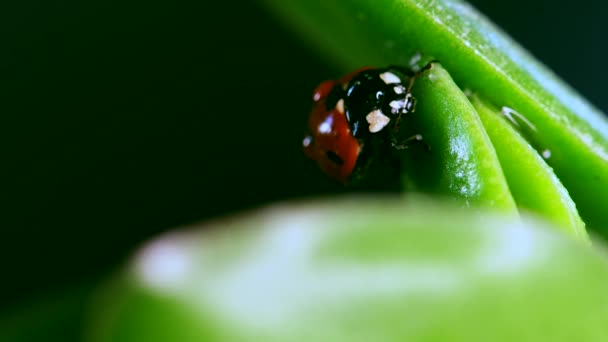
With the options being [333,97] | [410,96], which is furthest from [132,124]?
[410,96]

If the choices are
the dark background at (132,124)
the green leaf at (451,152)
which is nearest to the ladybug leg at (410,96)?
the green leaf at (451,152)

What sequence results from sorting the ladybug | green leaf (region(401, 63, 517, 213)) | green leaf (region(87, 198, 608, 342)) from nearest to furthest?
1. green leaf (region(87, 198, 608, 342))
2. green leaf (region(401, 63, 517, 213))
3. the ladybug

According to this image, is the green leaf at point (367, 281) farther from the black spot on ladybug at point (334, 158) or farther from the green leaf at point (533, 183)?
the black spot on ladybug at point (334, 158)

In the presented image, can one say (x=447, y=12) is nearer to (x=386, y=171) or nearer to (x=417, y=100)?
(x=417, y=100)

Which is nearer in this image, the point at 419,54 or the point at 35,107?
the point at 419,54

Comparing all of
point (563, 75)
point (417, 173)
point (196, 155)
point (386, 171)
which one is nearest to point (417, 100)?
point (417, 173)

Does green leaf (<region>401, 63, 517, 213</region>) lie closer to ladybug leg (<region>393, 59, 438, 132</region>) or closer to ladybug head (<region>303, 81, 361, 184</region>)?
ladybug leg (<region>393, 59, 438, 132</region>)

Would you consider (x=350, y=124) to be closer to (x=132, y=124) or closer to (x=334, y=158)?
(x=334, y=158)

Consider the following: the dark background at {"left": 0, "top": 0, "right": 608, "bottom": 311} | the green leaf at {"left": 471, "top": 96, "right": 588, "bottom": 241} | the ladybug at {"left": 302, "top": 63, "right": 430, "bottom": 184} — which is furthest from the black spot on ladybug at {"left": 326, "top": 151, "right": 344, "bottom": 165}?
the green leaf at {"left": 471, "top": 96, "right": 588, "bottom": 241}
